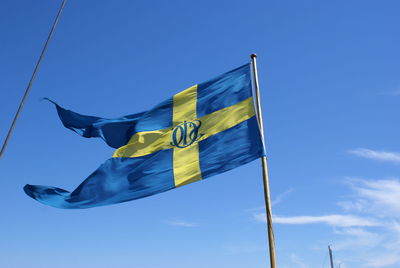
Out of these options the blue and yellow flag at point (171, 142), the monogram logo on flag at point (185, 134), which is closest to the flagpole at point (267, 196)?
the blue and yellow flag at point (171, 142)

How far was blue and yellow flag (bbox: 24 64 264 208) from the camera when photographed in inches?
408

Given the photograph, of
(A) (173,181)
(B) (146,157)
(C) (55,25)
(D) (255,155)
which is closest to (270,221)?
(D) (255,155)

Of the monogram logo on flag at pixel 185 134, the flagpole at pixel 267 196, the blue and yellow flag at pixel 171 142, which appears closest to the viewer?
the flagpole at pixel 267 196

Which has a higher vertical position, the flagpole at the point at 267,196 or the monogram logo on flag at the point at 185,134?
the monogram logo on flag at the point at 185,134

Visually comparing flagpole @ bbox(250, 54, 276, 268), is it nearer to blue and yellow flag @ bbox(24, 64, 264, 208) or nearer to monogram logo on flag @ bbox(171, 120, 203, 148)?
blue and yellow flag @ bbox(24, 64, 264, 208)

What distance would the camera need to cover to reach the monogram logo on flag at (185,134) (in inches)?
441

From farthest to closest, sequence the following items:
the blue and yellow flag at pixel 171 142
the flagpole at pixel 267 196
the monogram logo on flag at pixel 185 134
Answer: the monogram logo on flag at pixel 185 134
the blue and yellow flag at pixel 171 142
the flagpole at pixel 267 196

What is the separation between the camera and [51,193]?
37.0 feet

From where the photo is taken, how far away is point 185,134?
1150cm

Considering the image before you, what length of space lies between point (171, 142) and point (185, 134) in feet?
1.75

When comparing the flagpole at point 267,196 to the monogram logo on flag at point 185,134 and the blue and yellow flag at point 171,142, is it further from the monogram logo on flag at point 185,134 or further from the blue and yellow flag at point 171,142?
the monogram logo on flag at point 185,134

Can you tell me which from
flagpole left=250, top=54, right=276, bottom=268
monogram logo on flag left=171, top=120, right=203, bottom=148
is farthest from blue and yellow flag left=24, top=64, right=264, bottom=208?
flagpole left=250, top=54, right=276, bottom=268

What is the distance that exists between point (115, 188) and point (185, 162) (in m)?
2.37

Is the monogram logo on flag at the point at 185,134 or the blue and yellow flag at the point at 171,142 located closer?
the blue and yellow flag at the point at 171,142
